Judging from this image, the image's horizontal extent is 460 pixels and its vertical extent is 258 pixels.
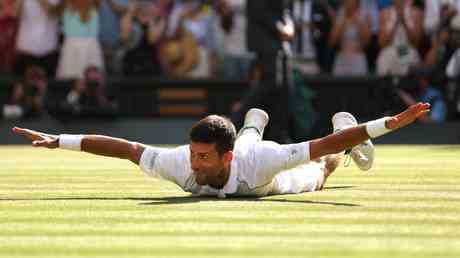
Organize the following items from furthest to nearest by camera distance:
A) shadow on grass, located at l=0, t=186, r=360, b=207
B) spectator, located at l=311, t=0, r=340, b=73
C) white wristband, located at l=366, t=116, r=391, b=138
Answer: spectator, located at l=311, t=0, r=340, b=73
shadow on grass, located at l=0, t=186, r=360, b=207
white wristband, located at l=366, t=116, r=391, b=138

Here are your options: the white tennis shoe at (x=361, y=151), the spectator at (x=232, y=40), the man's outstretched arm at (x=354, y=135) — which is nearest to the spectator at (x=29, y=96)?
the spectator at (x=232, y=40)

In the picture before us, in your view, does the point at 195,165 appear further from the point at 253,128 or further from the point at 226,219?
the point at 253,128

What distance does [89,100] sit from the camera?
826 inches

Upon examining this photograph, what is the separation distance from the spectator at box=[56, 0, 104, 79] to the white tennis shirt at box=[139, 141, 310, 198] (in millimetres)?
12090

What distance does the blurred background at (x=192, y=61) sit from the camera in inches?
Result: 810

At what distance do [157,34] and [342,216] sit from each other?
43.7 ft

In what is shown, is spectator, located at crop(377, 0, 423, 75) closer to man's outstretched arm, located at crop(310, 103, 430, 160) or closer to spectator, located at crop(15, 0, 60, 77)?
spectator, located at crop(15, 0, 60, 77)

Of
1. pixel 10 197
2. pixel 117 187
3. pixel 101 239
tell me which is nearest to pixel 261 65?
pixel 117 187

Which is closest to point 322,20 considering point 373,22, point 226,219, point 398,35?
point 373,22

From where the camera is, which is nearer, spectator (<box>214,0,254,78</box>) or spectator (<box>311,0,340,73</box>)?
spectator (<box>311,0,340,73</box>)

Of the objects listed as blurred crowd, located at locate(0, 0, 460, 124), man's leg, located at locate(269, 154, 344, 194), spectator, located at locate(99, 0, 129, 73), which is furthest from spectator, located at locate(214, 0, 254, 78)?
man's leg, located at locate(269, 154, 344, 194)

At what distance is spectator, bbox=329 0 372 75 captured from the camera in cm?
2044

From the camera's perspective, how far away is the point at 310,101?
20.8m

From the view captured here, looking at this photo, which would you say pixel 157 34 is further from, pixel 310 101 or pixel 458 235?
pixel 458 235
